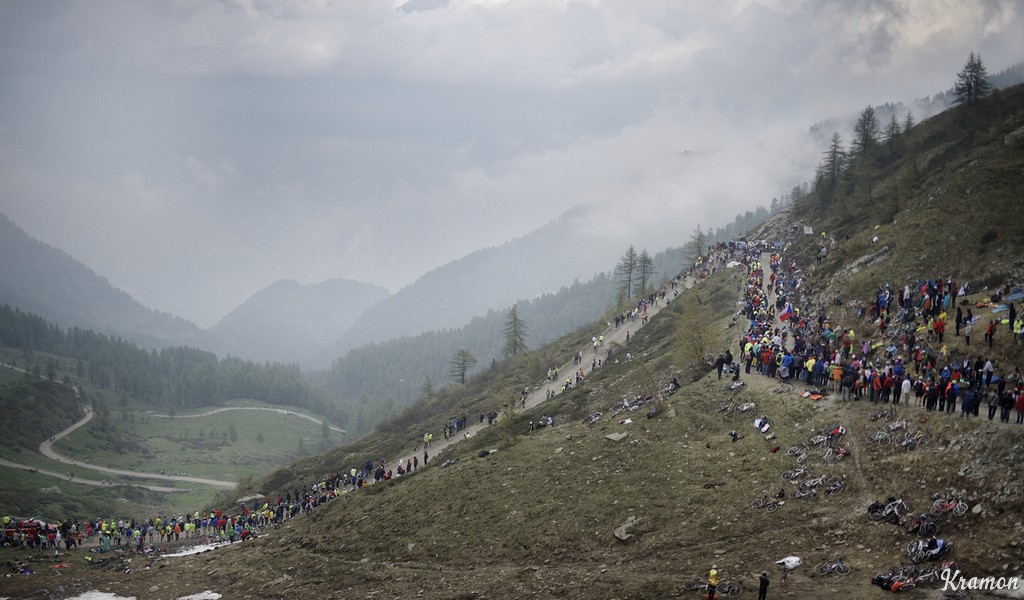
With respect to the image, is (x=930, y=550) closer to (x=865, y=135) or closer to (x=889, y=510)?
(x=889, y=510)

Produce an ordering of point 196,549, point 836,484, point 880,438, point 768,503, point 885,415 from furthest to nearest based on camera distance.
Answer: point 196,549 < point 885,415 < point 880,438 < point 768,503 < point 836,484

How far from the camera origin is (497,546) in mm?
35344

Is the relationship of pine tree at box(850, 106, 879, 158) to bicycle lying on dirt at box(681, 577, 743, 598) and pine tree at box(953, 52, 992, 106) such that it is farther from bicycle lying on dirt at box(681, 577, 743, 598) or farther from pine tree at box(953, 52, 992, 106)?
bicycle lying on dirt at box(681, 577, 743, 598)

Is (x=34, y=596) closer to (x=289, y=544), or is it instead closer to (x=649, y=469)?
(x=289, y=544)

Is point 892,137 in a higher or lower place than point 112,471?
higher

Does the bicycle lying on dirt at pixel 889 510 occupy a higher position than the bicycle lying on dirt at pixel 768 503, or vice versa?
the bicycle lying on dirt at pixel 889 510

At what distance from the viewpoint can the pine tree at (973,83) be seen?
314 ft

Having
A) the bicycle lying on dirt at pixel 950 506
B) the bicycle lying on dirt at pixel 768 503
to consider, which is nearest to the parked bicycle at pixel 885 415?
the bicycle lying on dirt at pixel 950 506

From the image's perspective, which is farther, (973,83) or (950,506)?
(973,83)

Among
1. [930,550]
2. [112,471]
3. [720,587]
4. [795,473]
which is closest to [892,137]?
[795,473]

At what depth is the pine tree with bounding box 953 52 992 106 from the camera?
9569 centimetres

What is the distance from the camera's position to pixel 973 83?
97.0 metres

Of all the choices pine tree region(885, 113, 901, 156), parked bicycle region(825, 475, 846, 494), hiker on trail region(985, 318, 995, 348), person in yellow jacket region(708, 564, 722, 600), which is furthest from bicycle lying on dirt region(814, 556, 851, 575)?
pine tree region(885, 113, 901, 156)

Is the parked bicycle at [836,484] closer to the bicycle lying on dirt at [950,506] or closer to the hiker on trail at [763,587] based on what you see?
the bicycle lying on dirt at [950,506]
